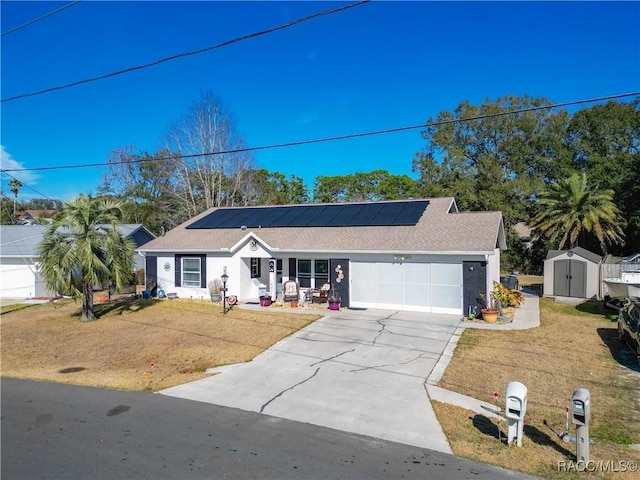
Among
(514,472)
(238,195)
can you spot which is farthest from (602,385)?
(238,195)

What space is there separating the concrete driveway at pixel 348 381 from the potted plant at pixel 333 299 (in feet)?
8.49

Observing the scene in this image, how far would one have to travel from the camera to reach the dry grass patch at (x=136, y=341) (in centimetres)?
1073

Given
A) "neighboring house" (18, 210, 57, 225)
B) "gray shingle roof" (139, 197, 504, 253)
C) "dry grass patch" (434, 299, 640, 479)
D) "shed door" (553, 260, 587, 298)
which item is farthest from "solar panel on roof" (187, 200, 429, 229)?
"neighboring house" (18, 210, 57, 225)

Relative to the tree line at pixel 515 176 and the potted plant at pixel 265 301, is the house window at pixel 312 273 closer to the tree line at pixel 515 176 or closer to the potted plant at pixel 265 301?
the potted plant at pixel 265 301

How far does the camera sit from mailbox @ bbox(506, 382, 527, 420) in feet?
20.7

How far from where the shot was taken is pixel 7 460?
5.92 meters

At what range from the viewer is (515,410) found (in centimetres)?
637

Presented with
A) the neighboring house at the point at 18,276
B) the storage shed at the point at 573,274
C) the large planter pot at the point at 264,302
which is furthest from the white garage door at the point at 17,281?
the storage shed at the point at 573,274

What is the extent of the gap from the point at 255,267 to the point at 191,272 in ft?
10.7

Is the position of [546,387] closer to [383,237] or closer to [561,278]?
[383,237]

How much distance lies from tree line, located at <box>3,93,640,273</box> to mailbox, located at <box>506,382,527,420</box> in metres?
27.0

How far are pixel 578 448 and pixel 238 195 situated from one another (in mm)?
40253

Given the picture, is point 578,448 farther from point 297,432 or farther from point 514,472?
point 297,432

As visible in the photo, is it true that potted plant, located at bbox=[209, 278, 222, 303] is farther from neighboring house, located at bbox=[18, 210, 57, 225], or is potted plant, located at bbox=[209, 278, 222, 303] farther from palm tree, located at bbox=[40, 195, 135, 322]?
neighboring house, located at bbox=[18, 210, 57, 225]
